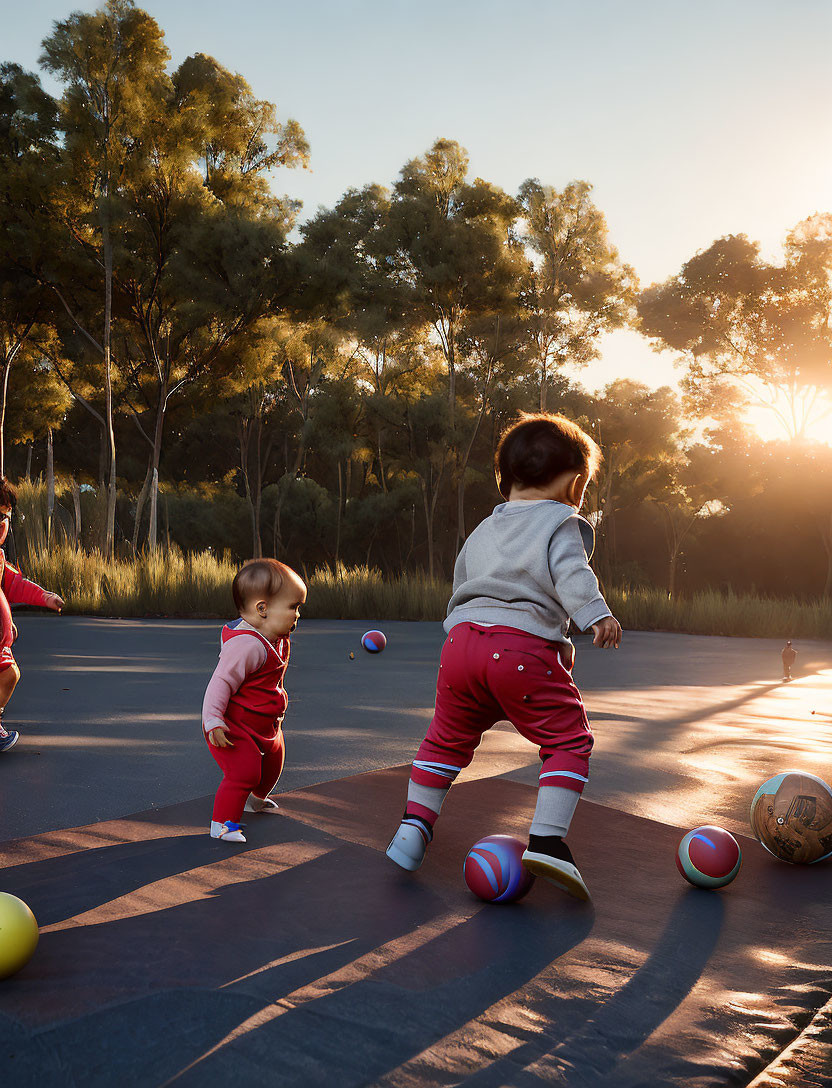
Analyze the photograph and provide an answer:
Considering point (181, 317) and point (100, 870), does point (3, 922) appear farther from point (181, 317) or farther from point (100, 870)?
point (181, 317)

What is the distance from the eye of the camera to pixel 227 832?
273cm

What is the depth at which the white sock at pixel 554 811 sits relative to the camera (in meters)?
2.44

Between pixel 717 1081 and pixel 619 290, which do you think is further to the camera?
pixel 619 290

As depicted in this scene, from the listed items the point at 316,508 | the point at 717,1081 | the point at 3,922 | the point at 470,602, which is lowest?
the point at 717,1081

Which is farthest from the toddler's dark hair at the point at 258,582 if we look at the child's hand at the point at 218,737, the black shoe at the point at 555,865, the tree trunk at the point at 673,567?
the tree trunk at the point at 673,567

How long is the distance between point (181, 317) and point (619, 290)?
12349mm

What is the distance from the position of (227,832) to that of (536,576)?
123 cm

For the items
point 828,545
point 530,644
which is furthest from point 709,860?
point 828,545

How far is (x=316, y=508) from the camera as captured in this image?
30562 mm

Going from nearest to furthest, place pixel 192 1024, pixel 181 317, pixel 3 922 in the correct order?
pixel 192 1024, pixel 3 922, pixel 181 317

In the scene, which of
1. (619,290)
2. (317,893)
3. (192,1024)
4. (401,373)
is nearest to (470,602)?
(317,893)

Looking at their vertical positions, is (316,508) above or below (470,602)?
above

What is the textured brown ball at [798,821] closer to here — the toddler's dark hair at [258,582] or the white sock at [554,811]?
the white sock at [554,811]

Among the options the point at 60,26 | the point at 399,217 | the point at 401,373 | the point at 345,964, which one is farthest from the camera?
the point at 401,373
